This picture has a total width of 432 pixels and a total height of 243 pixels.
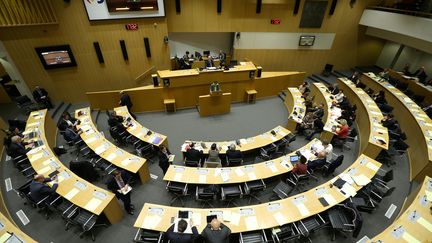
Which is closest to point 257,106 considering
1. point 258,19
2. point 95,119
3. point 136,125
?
point 258,19

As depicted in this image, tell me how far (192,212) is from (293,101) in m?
8.14

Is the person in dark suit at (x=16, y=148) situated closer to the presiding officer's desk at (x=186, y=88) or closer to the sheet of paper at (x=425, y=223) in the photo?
the presiding officer's desk at (x=186, y=88)

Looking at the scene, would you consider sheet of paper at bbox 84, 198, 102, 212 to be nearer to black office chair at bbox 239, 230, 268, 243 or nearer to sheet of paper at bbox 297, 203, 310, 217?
black office chair at bbox 239, 230, 268, 243

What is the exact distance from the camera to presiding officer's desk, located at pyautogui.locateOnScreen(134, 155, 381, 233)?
516cm

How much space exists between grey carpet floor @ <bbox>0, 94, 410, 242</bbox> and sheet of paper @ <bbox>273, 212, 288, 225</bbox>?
4.61 feet

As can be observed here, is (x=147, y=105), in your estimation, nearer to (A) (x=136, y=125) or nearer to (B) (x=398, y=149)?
(A) (x=136, y=125)

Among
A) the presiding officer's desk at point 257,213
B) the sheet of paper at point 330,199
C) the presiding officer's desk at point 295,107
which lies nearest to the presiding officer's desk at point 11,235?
the presiding officer's desk at point 257,213

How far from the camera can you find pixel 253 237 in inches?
201

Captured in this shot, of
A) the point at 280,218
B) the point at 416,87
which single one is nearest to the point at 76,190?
the point at 280,218

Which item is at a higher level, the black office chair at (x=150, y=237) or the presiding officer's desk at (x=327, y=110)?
the presiding officer's desk at (x=327, y=110)

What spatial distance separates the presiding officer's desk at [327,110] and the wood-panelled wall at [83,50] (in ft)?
30.1

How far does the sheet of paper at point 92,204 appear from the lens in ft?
18.2

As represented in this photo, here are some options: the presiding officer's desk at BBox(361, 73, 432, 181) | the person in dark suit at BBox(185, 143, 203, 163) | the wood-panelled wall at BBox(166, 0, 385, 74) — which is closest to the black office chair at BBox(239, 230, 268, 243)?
the person in dark suit at BBox(185, 143, 203, 163)

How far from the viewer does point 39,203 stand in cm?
581
